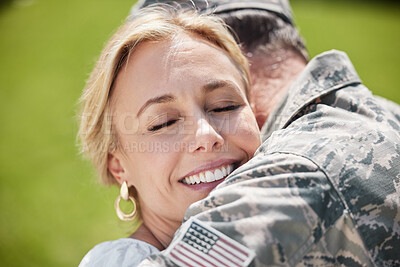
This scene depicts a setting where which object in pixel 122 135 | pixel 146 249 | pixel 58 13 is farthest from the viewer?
pixel 58 13

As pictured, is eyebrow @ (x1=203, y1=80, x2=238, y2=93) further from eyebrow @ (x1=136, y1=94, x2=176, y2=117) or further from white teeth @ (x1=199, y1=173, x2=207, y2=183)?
white teeth @ (x1=199, y1=173, x2=207, y2=183)

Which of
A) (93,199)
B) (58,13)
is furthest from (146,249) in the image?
(58,13)

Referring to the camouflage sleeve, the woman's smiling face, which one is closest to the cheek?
the woman's smiling face

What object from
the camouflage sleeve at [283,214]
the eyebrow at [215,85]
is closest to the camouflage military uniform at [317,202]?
the camouflage sleeve at [283,214]

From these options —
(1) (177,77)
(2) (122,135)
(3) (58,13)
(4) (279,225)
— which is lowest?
(3) (58,13)

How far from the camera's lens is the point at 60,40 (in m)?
10.6

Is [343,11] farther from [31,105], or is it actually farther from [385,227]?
[385,227]

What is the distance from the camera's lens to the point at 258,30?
10.8 feet

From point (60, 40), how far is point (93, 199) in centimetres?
648

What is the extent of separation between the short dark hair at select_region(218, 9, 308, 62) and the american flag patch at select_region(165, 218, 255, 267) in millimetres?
2025

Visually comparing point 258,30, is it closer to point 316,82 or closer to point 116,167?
point 316,82

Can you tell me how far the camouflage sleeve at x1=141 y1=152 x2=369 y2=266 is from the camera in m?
1.45

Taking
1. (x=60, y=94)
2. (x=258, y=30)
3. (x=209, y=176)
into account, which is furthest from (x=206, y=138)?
(x=60, y=94)

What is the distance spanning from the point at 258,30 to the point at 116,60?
4.50 ft
